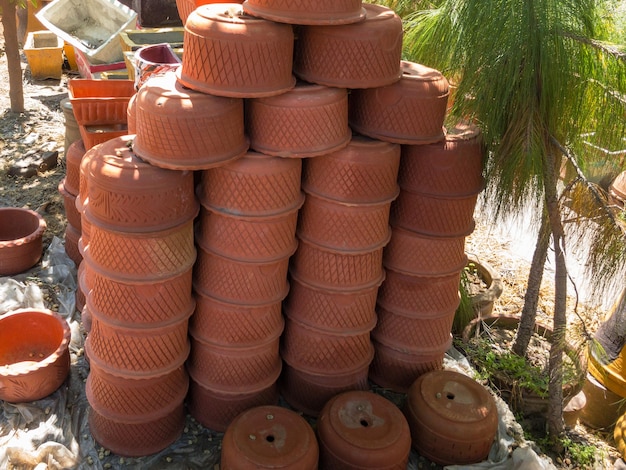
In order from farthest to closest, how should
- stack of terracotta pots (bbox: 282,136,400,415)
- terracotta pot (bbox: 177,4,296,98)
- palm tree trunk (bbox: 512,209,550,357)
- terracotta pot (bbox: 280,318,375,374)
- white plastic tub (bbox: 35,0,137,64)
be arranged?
1. white plastic tub (bbox: 35,0,137,64)
2. palm tree trunk (bbox: 512,209,550,357)
3. terracotta pot (bbox: 280,318,375,374)
4. stack of terracotta pots (bbox: 282,136,400,415)
5. terracotta pot (bbox: 177,4,296,98)

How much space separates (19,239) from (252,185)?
2672 millimetres

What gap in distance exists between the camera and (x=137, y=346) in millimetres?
2932

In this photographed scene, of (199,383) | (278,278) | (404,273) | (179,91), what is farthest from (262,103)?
(199,383)

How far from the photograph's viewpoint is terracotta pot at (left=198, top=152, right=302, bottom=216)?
2.79m

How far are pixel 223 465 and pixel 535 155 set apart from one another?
221cm

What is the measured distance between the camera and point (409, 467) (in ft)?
11.0

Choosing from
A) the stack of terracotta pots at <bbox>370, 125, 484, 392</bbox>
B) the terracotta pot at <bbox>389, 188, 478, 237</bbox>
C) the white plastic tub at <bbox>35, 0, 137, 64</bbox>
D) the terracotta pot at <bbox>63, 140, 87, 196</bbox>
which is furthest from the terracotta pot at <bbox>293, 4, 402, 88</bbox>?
the white plastic tub at <bbox>35, 0, 137, 64</bbox>

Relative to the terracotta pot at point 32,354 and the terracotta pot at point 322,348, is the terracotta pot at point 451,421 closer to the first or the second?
the terracotta pot at point 322,348

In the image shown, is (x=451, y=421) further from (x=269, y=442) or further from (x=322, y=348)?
(x=269, y=442)

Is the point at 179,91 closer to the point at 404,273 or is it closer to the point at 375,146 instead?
the point at 375,146

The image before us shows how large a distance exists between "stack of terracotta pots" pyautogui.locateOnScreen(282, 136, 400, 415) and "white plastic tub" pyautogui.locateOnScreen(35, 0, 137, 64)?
5.31 metres

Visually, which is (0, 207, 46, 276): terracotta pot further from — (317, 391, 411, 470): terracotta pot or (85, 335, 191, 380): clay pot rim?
(317, 391, 411, 470): terracotta pot

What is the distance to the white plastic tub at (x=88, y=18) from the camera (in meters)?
7.52

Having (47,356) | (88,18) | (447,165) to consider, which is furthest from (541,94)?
(88,18)
